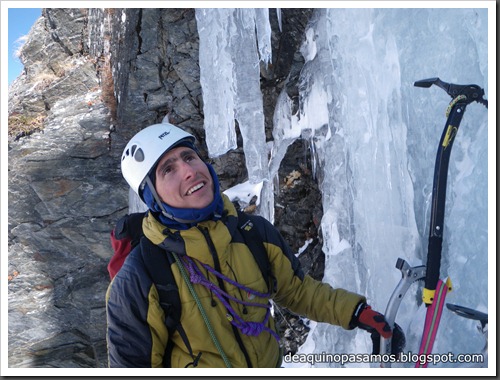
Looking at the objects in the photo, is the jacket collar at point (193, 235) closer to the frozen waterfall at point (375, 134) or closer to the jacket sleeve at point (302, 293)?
the jacket sleeve at point (302, 293)

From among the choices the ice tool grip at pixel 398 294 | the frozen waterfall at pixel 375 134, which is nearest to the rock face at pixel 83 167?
the frozen waterfall at pixel 375 134

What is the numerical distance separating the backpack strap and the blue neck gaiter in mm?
122

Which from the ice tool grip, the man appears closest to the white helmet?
the man

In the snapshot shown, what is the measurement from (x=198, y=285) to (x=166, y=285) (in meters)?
0.13

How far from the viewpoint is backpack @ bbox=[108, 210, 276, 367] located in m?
1.57

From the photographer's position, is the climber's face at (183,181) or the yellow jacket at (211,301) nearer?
the yellow jacket at (211,301)

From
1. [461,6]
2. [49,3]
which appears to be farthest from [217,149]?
[461,6]

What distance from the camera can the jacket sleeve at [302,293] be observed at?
6.01 ft

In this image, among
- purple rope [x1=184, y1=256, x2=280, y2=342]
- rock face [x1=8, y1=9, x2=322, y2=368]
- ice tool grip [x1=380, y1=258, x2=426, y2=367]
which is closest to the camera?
purple rope [x1=184, y1=256, x2=280, y2=342]

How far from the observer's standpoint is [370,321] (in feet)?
5.97

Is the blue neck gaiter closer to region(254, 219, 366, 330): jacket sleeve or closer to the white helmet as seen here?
the white helmet

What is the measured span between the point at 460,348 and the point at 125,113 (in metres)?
4.38

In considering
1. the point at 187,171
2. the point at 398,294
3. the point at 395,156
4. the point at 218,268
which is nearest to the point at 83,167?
the point at 395,156

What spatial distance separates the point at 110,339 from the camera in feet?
5.14
